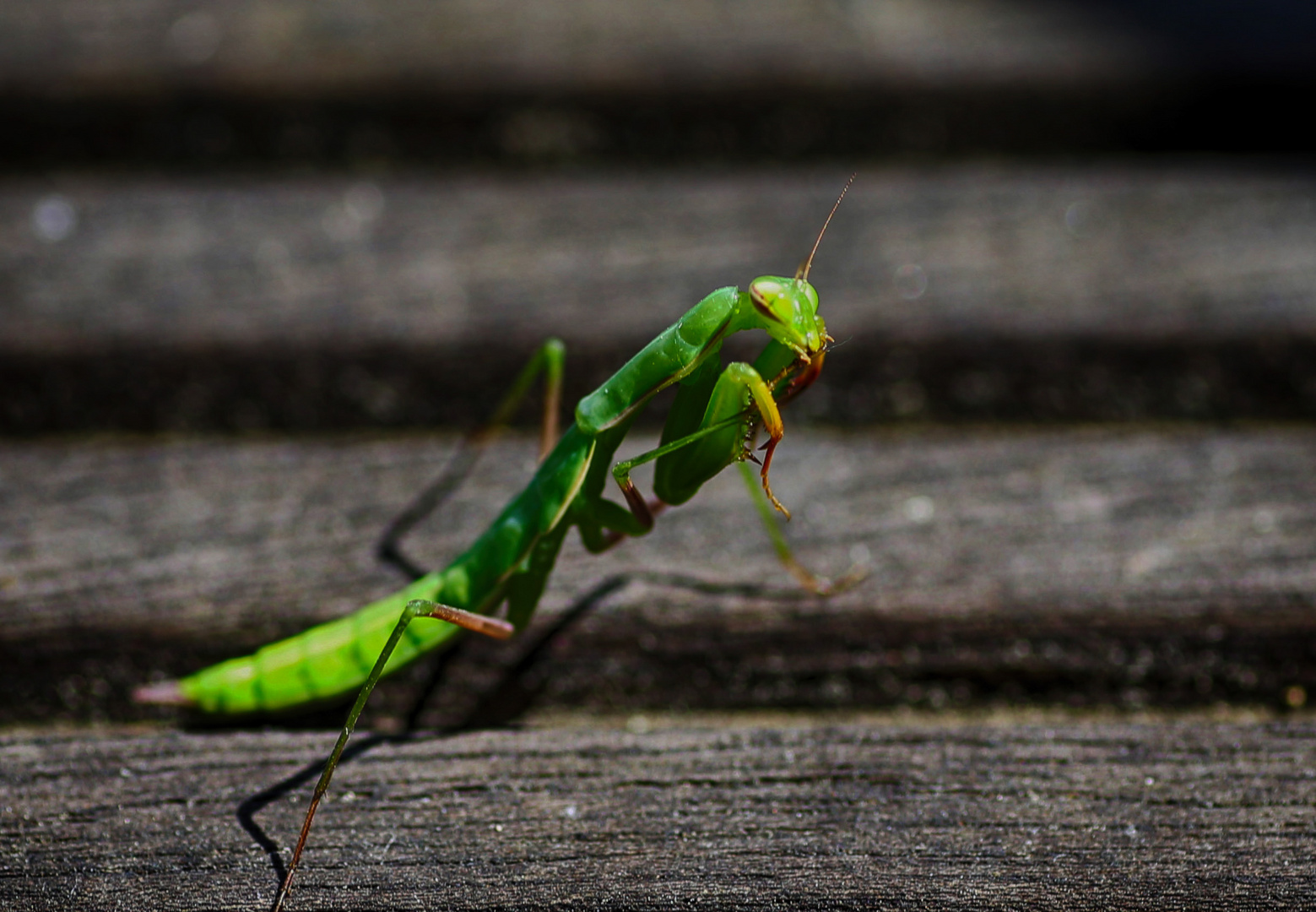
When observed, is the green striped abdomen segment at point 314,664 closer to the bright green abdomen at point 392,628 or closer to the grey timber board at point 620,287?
the bright green abdomen at point 392,628

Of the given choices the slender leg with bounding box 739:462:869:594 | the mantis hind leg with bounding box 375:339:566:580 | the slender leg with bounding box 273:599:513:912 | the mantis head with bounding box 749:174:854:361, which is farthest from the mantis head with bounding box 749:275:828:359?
the slender leg with bounding box 273:599:513:912

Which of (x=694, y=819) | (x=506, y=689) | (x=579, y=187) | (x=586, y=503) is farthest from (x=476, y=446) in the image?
(x=694, y=819)

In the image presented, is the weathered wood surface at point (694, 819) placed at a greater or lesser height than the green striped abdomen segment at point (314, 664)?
lesser

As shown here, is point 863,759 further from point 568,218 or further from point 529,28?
point 529,28

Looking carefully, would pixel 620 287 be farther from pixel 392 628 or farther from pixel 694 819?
pixel 694 819

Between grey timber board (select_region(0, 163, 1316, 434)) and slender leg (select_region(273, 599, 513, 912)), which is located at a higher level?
grey timber board (select_region(0, 163, 1316, 434))

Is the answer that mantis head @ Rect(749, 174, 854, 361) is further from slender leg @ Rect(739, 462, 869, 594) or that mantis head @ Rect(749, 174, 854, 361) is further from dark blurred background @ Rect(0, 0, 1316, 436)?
dark blurred background @ Rect(0, 0, 1316, 436)

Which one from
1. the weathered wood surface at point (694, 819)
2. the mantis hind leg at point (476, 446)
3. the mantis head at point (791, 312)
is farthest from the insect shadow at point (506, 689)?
the mantis head at point (791, 312)
